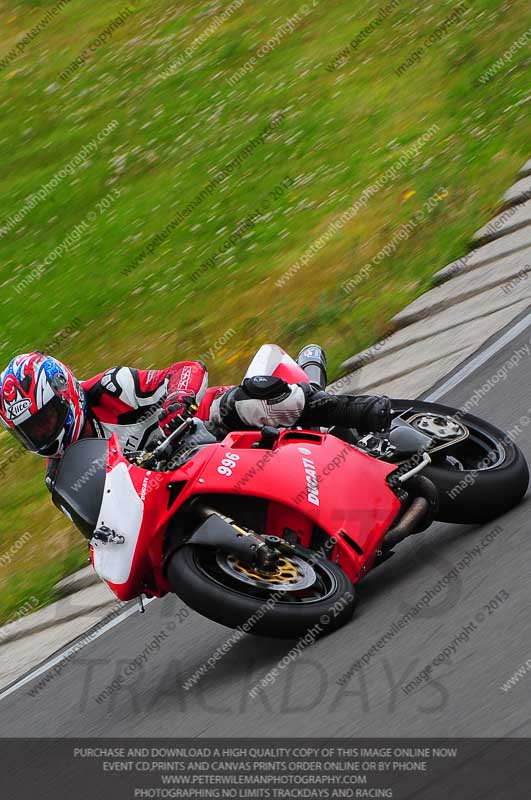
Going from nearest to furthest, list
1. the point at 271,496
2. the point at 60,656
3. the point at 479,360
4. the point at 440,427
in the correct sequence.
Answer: the point at 271,496 < the point at 440,427 < the point at 60,656 < the point at 479,360

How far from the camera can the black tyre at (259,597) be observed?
201 inches

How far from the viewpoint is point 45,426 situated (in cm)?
592

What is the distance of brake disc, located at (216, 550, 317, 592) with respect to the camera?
17.2 feet

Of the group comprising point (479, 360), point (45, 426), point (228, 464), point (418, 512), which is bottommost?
point (479, 360)

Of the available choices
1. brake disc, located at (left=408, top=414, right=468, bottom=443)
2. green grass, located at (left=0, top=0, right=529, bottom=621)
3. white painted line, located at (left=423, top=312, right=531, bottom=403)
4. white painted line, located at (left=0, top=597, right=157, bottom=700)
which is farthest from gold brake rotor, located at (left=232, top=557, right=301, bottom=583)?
green grass, located at (left=0, top=0, right=529, bottom=621)

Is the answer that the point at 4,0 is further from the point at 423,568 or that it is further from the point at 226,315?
the point at 423,568

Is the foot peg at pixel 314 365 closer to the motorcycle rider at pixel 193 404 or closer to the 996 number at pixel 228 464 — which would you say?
the motorcycle rider at pixel 193 404

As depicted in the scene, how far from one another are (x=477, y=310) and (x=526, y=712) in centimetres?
531

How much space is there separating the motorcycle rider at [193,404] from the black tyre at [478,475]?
39cm

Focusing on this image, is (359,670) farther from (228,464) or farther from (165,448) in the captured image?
(165,448)

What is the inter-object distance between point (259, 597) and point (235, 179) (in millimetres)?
9654
